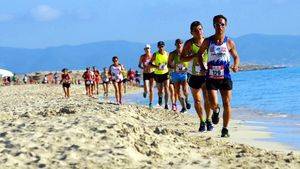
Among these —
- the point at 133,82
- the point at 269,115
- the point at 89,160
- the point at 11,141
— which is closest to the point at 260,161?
the point at 89,160

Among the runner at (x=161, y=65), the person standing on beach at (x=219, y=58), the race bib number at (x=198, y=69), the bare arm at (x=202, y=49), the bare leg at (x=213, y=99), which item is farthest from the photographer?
the runner at (x=161, y=65)

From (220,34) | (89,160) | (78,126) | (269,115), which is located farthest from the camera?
(269,115)

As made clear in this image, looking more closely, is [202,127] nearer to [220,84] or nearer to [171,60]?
[220,84]

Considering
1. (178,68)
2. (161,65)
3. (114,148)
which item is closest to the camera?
(114,148)

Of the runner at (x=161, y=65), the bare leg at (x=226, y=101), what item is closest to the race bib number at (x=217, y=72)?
the bare leg at (x=226, y=101)

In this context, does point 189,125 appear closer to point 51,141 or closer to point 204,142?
point 204,142

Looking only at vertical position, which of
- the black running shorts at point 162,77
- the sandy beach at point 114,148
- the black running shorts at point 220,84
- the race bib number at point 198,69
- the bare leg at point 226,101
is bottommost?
the sandy beach at point 114,148

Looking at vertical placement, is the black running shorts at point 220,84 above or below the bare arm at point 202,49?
below

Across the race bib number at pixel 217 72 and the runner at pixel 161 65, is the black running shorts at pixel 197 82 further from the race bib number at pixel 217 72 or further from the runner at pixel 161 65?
the runner at pixel 161 65

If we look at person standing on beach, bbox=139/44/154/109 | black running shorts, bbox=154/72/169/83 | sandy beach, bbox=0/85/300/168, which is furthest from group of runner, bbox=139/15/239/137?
person standing on beach, bbox=139/44/154/109

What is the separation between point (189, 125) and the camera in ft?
39.4

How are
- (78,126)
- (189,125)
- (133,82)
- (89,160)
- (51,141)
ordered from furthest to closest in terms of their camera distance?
(133,82), (189,125), (78,126), (51,141), (89,160)

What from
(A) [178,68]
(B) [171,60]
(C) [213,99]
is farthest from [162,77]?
(C) [213,99]

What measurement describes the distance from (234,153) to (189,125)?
3.92 m
